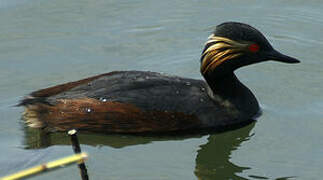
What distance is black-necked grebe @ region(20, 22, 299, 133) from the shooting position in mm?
7176

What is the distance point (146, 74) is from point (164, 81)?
0.27 metres

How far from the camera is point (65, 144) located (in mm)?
7266

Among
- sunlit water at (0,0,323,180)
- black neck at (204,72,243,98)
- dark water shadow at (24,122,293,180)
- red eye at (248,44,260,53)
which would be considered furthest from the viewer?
black neck at (204,72,243,98)

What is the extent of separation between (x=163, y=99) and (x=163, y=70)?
1.68 metres

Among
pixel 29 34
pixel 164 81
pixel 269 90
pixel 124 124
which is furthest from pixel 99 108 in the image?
pixel 29 34

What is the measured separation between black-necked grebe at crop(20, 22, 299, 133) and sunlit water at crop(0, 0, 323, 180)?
0.66 ft

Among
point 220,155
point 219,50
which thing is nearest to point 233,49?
point 219,50

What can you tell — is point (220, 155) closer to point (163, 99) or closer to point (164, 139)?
point (164, 139)

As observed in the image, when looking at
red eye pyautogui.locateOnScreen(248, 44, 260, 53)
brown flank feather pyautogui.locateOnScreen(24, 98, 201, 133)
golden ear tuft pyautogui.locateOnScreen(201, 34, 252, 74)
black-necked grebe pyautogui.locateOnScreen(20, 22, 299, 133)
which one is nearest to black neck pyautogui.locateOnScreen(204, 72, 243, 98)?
black-necked grebe pyautogui.locateOnScreen(20, 22, 299, 133)

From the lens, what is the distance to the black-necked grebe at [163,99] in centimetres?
718

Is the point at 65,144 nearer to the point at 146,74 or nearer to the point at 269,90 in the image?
the point at 146,74

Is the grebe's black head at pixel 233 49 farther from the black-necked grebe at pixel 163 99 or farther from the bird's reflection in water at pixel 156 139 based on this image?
the bird's reflection in water at pixel 156 139

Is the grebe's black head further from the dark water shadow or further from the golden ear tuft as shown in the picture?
the dark water shadow

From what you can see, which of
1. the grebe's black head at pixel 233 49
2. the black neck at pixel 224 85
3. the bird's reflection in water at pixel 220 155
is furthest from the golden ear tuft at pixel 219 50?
the bird's reflection in water at pixel 220 155
